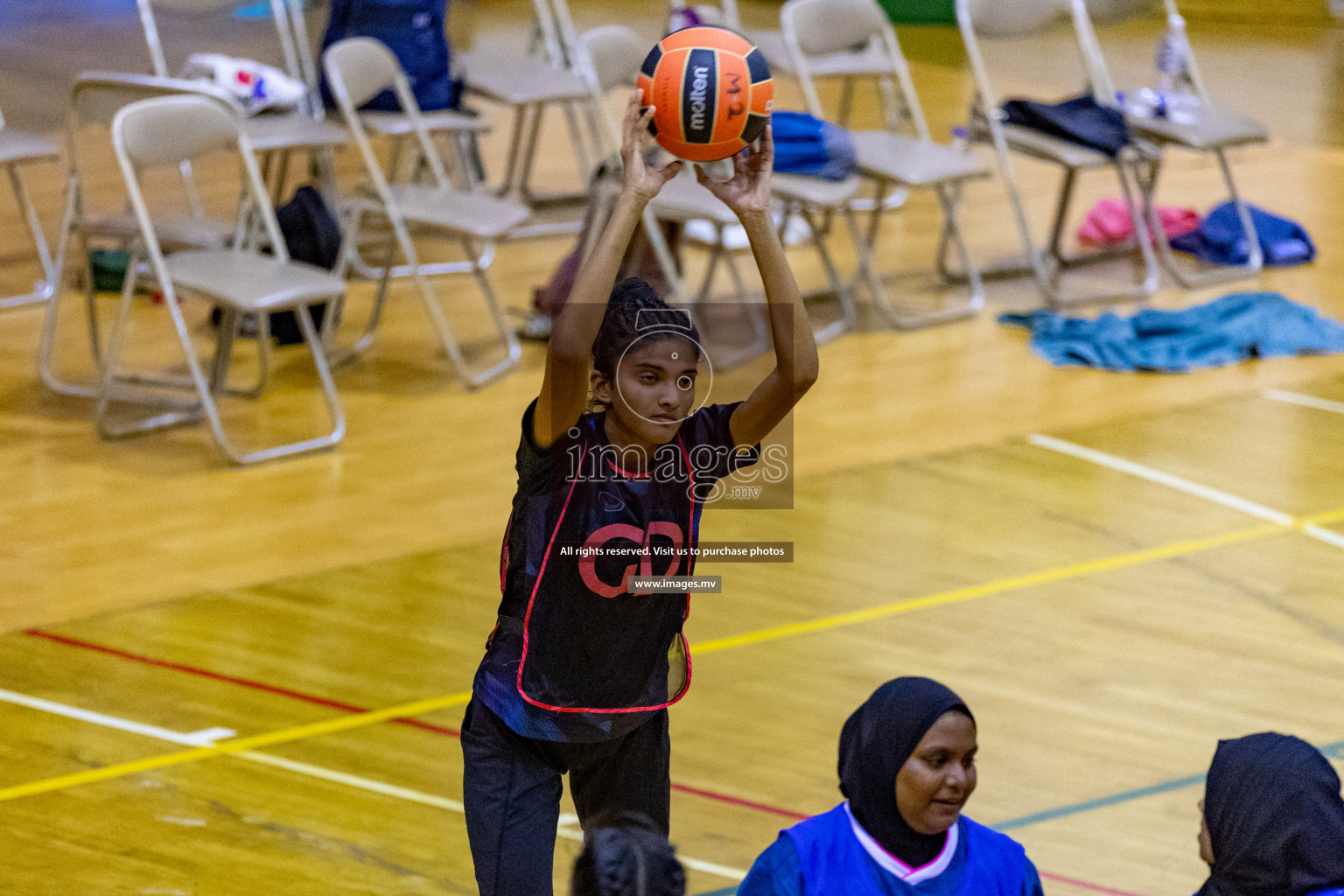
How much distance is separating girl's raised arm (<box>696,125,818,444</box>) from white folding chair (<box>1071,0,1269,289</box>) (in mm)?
4967

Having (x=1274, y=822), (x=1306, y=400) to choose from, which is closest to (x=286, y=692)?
(x=1274, y=822)

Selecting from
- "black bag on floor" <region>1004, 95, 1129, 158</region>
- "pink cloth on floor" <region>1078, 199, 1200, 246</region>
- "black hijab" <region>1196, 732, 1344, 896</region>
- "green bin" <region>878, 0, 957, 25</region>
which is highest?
"black bag on floor" <region>1004, 95, 1129, 158</region>

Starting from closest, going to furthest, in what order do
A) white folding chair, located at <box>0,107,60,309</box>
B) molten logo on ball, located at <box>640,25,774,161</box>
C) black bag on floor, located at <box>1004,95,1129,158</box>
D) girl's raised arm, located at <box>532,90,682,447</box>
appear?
1. girl's raised arm, located at <box>532,90,682,447</box>
2. molten logo on ball, located at <box>640,25,774,161</box>
3. white folding chair, located at <box>0,107,60,309</box>
4. black bag on floor, located at <box>1004,95,1129,158</box>

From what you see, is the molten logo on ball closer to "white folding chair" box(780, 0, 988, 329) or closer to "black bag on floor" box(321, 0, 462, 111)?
"white folding chair" box(780, 0, 988, 329)

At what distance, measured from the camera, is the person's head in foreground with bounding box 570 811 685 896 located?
5.49 feet

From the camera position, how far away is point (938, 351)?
6090mm

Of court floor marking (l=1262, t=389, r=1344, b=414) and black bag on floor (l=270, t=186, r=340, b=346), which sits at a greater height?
black bag on floor (l=270, t=186, r=340, b=346)

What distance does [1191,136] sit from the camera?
6641 millimetres

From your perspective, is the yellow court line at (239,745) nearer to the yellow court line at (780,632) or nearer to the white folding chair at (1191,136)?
the yellow court line at (780,632)

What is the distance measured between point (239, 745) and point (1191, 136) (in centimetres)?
484

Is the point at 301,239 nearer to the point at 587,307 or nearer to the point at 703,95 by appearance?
the point at 703,95

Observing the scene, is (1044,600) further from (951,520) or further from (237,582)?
(237,582)

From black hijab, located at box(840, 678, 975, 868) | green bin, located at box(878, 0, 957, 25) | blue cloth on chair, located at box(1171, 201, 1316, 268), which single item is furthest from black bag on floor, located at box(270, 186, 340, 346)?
green bin, located at box(878, 0, 957, 25)

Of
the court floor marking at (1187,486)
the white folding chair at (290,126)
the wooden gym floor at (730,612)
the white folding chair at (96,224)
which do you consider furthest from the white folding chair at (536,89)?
the court floor marking at (1187,486)
